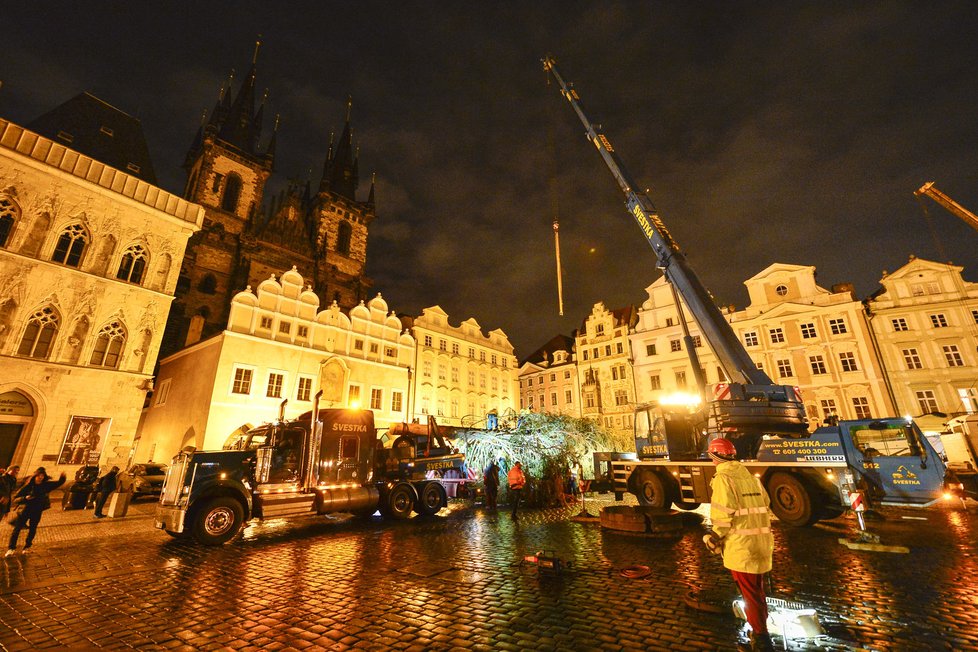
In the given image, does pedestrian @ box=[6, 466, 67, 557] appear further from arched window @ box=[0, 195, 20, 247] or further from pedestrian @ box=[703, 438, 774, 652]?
arched window @ box=[0, 195, 20, 247]

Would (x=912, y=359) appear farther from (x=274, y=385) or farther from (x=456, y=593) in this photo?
(x=274, y=385)

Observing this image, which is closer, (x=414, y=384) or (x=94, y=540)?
(x=94, y=540)

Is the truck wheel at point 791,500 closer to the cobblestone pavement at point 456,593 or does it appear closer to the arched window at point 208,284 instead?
the cobblestone pavement at point 456,593

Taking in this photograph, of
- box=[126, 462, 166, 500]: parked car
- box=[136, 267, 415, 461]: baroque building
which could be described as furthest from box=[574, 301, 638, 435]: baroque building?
box=[126, 462, 166, 500]: parked car

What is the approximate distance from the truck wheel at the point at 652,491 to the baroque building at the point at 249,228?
97.8ft

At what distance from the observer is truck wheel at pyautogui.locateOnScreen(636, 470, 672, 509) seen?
12.5 meters

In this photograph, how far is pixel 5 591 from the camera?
5867 millimetres

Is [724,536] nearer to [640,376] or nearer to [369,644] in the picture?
[369,644]

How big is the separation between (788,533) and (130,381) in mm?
28055

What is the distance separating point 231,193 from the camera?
40062 millimetres

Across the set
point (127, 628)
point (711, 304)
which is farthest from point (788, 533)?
point (127, 628)

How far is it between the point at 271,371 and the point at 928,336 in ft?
142

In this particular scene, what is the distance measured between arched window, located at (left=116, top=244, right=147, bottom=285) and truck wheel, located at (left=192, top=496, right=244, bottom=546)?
18973 millimetres

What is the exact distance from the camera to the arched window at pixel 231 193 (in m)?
39.3
